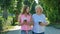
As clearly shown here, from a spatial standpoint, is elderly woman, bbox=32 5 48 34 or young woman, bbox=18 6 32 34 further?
young woman, bbox=18 6 32 34

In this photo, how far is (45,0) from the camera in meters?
20.1

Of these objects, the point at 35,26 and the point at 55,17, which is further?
the point at 55,17

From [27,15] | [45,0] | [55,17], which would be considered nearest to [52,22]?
[55,17]

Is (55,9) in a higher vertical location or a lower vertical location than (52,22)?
higher

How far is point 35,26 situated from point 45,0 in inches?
573

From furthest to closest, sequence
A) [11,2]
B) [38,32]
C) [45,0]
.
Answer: [45,0] < [11,2] < [38,32]

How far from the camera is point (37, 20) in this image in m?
5.75

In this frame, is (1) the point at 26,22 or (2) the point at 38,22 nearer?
(2) the point at 38,22

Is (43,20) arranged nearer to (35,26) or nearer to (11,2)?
(35,26)

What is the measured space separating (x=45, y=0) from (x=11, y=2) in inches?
146

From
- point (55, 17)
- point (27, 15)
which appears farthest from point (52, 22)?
point (27, 15)

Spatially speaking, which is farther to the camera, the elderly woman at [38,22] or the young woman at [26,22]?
the young woman at [26,22]

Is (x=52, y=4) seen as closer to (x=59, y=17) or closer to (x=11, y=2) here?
(x=59, y=17)

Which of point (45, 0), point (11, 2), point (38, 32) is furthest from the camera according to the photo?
point (45, 0)
